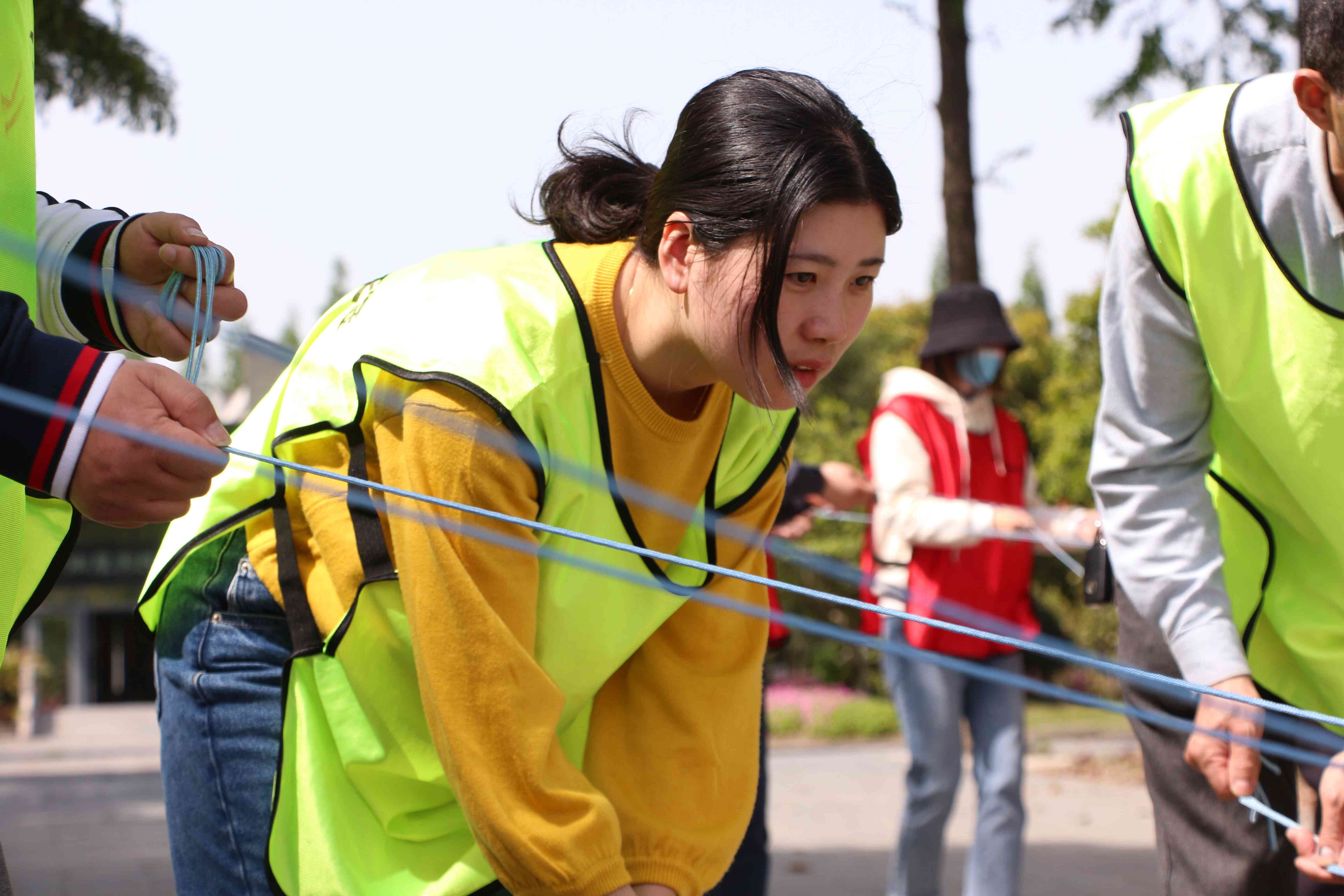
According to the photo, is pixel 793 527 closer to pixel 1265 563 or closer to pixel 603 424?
pixel 1265 563

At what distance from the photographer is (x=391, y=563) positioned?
1.60m

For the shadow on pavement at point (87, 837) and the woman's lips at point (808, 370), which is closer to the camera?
the woman's lips at point (808, 370)

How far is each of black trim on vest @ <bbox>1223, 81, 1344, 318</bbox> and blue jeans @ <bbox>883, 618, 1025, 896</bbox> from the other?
2.05 metres

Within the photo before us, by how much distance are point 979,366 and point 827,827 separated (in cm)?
310

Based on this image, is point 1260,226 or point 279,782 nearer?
point 279,782

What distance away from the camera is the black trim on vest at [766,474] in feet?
6.05

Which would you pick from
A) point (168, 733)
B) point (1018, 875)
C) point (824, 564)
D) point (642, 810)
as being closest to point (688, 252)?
point (824, 564)

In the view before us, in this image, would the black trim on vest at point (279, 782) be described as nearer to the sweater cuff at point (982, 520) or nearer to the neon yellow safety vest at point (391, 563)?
the neon yellow safety vest at point (391, 563)

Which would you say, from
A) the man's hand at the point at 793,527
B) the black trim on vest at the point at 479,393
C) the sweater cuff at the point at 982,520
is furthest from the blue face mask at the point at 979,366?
the black trim on vest at the point at 479,393

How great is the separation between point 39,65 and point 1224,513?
231 inches

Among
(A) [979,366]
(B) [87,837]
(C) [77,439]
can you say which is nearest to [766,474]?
(C) [77,439]

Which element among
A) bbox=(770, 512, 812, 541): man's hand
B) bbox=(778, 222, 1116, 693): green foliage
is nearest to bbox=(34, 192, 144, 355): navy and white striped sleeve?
bbox=(770, 512, 812, 541): man's hand

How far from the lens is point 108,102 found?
20.4 feet

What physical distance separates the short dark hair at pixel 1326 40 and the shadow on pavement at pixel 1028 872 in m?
3.98
